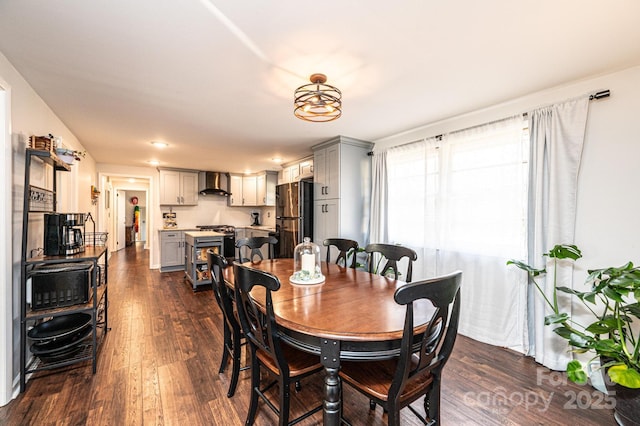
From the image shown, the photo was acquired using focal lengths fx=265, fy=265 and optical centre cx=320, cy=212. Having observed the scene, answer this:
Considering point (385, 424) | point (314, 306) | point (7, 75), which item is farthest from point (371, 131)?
point (7, 75)

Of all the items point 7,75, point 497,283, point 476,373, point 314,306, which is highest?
point 7,75

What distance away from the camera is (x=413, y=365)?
1396mm

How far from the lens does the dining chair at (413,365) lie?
109 cm

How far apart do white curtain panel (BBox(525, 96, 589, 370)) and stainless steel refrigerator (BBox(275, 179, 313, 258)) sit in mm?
2859

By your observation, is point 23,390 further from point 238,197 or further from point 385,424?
point 238,197

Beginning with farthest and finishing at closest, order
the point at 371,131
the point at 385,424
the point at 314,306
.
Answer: the point at 371,131, the point at 385,424, the point at 314,306

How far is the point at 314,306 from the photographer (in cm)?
148

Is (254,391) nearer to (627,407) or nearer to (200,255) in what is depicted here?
(627,407)

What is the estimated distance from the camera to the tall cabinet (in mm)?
3846

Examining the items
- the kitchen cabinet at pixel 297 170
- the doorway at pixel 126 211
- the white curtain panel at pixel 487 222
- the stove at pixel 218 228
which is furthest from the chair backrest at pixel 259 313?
the doorway at pixel 126 211

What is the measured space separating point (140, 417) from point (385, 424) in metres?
1.54

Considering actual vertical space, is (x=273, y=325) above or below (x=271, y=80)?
below

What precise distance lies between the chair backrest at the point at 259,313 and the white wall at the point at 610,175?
8.32 feet

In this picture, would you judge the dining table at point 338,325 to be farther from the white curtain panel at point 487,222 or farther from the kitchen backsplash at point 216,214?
the kitchen backsplash at point 216,214
